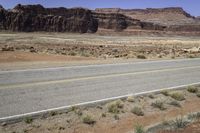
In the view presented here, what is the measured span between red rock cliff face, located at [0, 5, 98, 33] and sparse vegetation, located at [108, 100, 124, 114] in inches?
5176

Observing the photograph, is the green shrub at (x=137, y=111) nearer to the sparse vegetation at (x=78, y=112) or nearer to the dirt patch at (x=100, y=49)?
the sparse vegetation at (x=78, y=112)

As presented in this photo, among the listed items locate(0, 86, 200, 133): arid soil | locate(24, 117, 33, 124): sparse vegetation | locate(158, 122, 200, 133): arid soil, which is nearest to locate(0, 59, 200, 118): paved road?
locate(24, 117, 33, 124): sparse vegetation

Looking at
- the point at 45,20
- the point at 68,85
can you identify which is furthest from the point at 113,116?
the point at 45,20

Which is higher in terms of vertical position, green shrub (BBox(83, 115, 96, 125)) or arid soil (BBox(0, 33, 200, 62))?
green shrub (BBox(83, 115, 96, 125))

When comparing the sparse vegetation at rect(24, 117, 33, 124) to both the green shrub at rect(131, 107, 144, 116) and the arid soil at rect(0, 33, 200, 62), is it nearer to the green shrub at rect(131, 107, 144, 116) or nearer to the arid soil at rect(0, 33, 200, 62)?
the green shrub at rect(131, 107, 144, 116)

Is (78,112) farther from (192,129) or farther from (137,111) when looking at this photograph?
(192,129)

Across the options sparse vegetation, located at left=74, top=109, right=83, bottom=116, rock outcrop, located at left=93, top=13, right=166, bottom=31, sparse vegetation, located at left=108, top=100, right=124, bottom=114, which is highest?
sparse vegetation, located at left=74, top=109, right=83, bottom=116

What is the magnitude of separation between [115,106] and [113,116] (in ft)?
2.23

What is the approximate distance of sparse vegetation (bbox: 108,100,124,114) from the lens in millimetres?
11172

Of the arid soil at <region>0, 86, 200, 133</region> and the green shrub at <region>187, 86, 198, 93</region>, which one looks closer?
the arid soil at <region>0, 86, 200, 133</region>

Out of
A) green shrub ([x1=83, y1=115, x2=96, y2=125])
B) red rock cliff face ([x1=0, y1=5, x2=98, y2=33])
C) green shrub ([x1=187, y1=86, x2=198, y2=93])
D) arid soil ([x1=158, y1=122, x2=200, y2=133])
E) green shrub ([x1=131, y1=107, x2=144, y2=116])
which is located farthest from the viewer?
red rock cliff face ([x1=0, y1=5, x2=98, y2=33])

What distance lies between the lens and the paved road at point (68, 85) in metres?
11.2

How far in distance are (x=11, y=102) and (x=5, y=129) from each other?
7.57 feet

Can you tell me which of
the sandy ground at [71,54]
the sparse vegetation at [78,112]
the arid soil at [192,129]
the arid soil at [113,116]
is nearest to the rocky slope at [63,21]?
the sandy ground at [71,54]
